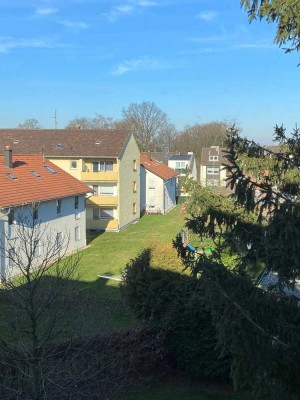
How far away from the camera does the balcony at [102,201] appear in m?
37.2

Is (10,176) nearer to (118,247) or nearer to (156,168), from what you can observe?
(118,247)

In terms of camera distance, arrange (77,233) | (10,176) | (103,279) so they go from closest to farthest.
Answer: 1. (103,279)
2. (10,176)
3. (77,233)

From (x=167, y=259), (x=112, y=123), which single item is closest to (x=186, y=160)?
(x=112, y=123)

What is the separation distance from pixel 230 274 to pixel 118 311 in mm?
11576

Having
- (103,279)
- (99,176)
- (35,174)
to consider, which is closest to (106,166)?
(99,176)

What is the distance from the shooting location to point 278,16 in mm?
6527

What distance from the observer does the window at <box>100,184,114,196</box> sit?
3762cm

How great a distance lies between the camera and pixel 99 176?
37344 millimetres

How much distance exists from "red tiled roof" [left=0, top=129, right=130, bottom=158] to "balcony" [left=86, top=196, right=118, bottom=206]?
351 cm

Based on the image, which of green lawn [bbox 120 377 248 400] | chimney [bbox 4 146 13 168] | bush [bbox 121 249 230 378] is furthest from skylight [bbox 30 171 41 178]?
green lawn [bbox 120 377 248 400]

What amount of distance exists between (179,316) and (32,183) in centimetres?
1786

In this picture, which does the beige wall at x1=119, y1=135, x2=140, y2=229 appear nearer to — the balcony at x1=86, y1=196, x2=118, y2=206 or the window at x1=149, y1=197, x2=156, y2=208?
the balcony at x1=86, y1=196, x2=118, y2=206

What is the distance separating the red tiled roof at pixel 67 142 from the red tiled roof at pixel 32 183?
20.7ft

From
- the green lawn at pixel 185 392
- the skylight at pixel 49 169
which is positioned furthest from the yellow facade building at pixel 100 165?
the green lawn at pixel 185 392
